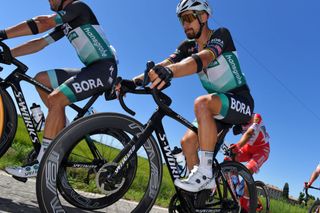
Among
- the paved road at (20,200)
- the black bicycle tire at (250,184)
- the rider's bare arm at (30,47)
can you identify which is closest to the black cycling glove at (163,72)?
the paved road at (20,200)

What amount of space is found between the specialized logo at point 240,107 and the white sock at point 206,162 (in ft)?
1.80

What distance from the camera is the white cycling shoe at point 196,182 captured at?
3.25 metres

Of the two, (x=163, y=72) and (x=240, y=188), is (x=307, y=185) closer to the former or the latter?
(x=240, y=188)

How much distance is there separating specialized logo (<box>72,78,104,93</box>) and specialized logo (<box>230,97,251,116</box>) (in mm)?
1564

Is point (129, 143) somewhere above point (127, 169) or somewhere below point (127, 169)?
above

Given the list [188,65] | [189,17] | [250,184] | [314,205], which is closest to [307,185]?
[314,205]

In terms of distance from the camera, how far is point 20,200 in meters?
3.89

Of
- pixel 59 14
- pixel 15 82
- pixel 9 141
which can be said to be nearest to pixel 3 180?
pixel 9 141

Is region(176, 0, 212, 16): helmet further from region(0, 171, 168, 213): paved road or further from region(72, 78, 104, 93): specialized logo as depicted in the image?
region(0, 171, 168, 213): paved road

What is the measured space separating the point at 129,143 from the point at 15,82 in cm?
198

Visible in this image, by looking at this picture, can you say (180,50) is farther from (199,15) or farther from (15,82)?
(15,82)

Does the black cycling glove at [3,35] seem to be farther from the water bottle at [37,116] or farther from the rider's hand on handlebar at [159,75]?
the rider's hand on handlebar at [159,75]

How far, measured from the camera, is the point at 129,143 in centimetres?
308

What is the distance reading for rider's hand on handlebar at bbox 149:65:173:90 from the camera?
2.91 meters
